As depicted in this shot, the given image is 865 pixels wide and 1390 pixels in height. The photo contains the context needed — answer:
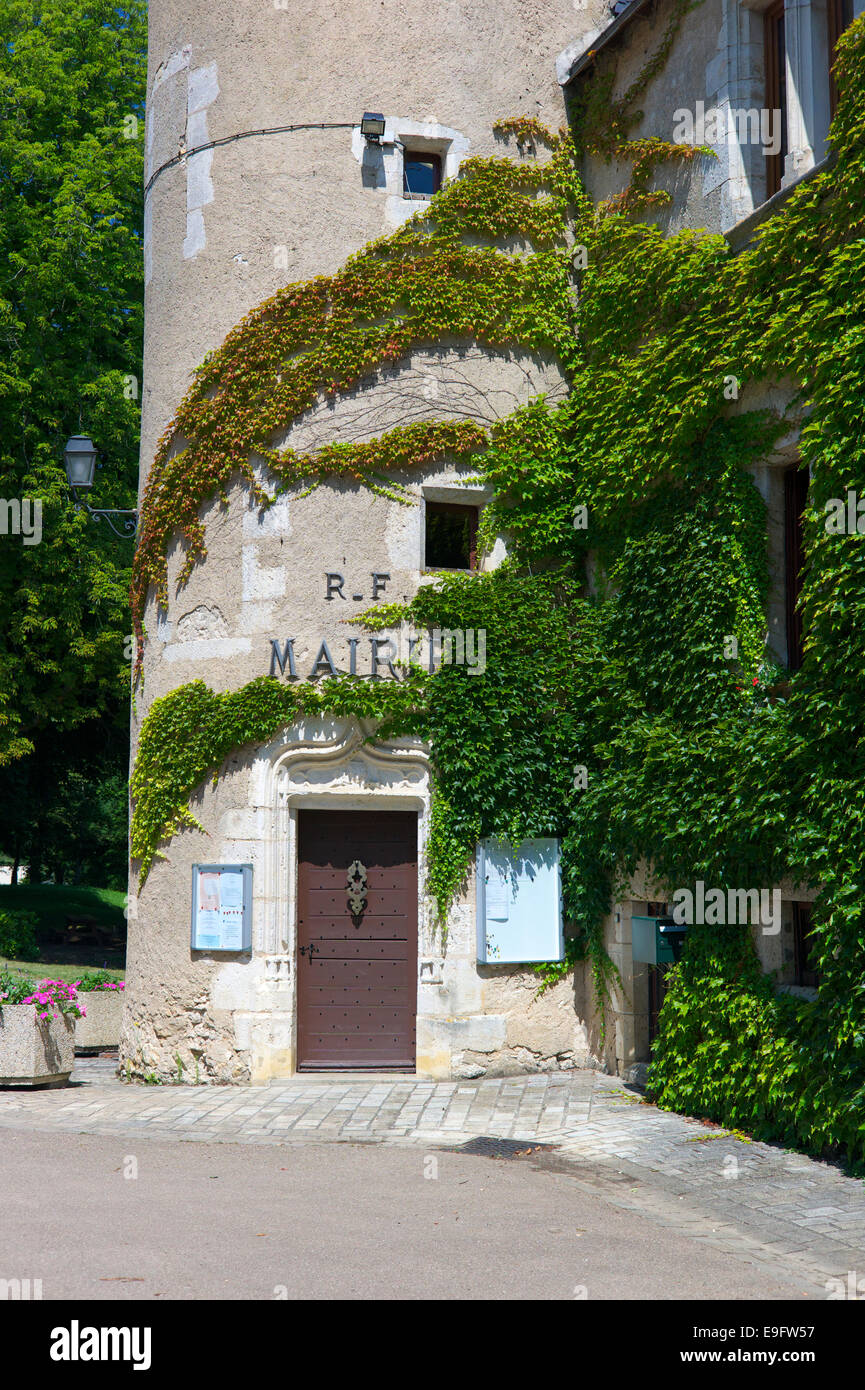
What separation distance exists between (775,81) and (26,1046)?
31.4ft

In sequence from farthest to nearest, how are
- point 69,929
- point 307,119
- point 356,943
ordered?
1. point 69,929
2. point 307,119
3. point 356,943

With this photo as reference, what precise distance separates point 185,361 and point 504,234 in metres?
3.12

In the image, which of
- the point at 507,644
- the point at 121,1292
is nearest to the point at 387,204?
the point at 507,644

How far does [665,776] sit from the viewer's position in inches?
365

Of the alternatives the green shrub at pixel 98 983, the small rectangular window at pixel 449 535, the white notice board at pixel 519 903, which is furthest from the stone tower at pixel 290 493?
the green shrub at pixel 98 983

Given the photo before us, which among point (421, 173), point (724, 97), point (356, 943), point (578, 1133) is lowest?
point (578, 1133)

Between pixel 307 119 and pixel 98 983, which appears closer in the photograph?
pixel 307 119

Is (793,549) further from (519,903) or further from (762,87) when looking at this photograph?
(519,903)

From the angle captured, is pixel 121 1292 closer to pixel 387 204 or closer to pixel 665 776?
pixel 665 776

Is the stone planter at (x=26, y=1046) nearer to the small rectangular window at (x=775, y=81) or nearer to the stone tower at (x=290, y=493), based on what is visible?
the stone tower at (x=290, y=493)

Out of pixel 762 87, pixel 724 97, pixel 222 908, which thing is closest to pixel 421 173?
pixel 724 97

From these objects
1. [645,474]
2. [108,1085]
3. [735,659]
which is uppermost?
[645,474]

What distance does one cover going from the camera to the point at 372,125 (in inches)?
431

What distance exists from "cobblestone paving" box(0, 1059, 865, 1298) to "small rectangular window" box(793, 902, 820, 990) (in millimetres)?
1106
